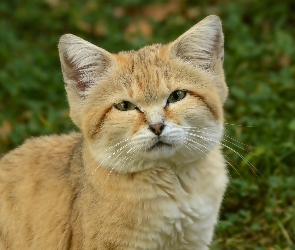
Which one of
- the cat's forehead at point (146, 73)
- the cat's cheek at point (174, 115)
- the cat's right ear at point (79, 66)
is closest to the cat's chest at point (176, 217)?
the cat's cheek at point (174, 115)

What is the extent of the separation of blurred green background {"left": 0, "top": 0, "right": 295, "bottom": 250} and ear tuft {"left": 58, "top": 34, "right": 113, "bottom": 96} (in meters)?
1.58

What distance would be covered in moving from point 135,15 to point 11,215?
4.74 m

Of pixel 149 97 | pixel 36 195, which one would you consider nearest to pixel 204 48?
pixel 149 97

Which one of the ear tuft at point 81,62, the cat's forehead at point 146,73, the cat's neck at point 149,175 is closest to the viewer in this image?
the cat's forehead at point 146,73

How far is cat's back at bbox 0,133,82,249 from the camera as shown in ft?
13.4

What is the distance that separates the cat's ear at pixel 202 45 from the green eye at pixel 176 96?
10.6 inches

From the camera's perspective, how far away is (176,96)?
3768 millimetres

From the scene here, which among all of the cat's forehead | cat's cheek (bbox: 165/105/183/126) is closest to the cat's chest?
cat's cheek (bbox: 165/105/183/126)

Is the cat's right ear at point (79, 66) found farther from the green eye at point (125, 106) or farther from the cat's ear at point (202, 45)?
the cat's ear at point (202, 45)

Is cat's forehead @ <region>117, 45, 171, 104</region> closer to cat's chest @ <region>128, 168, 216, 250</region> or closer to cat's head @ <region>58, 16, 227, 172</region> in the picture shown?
cat's head @ <region>58, 16, 227, 172</region>

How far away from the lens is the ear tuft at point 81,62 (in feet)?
12.9

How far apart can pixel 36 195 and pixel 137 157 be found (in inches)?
33.5

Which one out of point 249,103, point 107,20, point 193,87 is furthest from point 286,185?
point 107,20

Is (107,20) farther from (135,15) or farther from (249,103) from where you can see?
(249,103)
